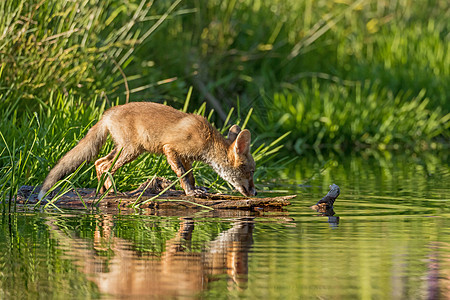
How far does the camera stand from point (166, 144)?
314 inches

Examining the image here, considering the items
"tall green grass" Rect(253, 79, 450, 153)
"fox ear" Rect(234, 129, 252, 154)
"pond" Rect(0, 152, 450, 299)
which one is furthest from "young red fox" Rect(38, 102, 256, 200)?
"tall green grass" Rect(253, 79, 450, 153)

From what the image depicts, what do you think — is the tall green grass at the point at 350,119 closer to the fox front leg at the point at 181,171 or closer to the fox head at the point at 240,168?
the fox head at the point at 240,168

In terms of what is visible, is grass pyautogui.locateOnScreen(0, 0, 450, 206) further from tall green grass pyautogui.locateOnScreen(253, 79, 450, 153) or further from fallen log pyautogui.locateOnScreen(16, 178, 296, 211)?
fallen log pyautogui.locateOnScreen(16, 178, 296, 211)

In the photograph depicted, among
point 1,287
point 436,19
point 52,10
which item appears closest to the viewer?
point 1,287

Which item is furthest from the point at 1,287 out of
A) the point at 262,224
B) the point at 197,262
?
the point at 262,224

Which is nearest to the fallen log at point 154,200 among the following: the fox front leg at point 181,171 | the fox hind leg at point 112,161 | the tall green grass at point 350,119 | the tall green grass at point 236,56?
the fox front leg at point 181,171

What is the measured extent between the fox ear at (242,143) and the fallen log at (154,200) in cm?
67

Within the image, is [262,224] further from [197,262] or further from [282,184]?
[282,184]

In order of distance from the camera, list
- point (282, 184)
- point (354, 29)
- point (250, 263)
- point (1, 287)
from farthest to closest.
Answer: point (354, 29), point (282, 184), point (250, 263), point (1, 287)

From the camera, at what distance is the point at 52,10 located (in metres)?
10.7

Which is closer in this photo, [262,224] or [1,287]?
[1,287]

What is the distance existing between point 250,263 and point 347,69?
11.9m

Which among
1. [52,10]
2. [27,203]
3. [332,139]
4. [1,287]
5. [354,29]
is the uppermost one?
[354,29]

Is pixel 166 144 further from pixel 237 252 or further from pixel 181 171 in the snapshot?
pixel 237 252
